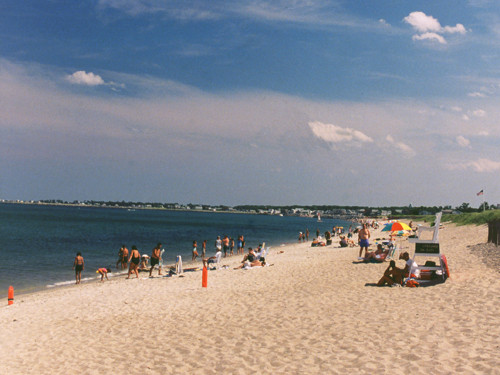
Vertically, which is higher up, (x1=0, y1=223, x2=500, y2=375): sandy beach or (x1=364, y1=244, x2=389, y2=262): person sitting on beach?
(x1=364, y1=244, x2=389, y2=262): person sitting on beach

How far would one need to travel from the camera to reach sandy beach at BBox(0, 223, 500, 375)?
22.9 ft

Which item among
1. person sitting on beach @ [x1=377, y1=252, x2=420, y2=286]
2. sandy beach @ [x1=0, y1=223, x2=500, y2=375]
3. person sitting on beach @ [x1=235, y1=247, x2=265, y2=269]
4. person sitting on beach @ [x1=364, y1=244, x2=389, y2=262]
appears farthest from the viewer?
person sitting on beach @ [x1=235, y1=247, x2=265, y2=269]

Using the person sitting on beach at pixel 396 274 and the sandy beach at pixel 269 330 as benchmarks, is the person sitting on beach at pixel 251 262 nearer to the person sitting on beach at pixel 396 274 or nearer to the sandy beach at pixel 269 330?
the sandy beach at pixel 269 330

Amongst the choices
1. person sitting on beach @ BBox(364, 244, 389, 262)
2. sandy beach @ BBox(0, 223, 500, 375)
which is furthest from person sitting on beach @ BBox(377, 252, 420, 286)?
person sitting on beach @ BBox(364, 244, 389, 262)

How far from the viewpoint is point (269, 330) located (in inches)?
348

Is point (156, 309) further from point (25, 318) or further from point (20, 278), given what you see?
point (20, 278)

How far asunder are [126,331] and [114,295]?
4.85 m

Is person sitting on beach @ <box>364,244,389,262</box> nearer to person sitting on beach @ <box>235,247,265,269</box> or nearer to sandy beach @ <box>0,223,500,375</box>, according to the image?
sandy beach @ <box>0,223,500,375</box>

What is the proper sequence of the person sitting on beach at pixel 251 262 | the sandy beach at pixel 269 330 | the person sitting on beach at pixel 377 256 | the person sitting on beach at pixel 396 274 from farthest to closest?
the person sitting on beach at pixel 251 262, the person sitting on beach at pixel 377 256, the person sitting on beach at pixel 396 274, the sandy beach at pixel 269 330

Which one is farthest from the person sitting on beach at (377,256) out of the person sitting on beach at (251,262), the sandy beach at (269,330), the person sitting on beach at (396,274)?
the person sitting on beach at (251,262)

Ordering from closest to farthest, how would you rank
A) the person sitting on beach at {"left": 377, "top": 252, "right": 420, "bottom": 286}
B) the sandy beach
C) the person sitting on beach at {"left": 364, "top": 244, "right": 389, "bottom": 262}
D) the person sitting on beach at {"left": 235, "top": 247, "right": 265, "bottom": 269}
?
the sandy beach < the person sitting on beach at {"left": 377, "top": 252, "right": 420, "bottom": 286} < the person sitting on beach at {"left": 364, "top": 244, "right": 389, "bottom": 262} < the person sitting on beach at {"left": 235, "top": 247, "right": 265, "bottom": 269}

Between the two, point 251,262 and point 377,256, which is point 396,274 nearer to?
point 377,256

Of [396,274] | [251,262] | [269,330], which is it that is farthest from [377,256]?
[269,330]

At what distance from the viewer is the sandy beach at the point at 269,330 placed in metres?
6.97
